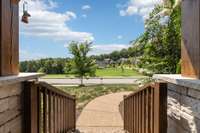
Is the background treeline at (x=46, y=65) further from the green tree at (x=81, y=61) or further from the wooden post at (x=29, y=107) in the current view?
the wooden post at (x=29, y=107)

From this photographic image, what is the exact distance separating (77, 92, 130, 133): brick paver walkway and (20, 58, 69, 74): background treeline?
15.2 m

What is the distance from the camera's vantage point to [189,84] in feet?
11.3

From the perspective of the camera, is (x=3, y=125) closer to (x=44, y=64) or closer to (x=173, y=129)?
(x=173, y=129)

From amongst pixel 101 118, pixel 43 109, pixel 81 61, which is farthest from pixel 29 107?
pixel 81 61

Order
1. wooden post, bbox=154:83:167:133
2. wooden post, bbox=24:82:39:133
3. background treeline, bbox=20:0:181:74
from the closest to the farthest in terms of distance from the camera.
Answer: wooden post, bbox=24:82:39:133 → wooden post, bbox=154:83:167:133 → background treeline, bbox=20:0:181:74

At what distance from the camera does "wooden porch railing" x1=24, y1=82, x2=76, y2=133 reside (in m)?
4.18

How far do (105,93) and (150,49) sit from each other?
7920 mm

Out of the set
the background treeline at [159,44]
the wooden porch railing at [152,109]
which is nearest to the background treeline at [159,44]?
the background treeline at [159,44]

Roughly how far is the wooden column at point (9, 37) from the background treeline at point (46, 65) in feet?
79.4

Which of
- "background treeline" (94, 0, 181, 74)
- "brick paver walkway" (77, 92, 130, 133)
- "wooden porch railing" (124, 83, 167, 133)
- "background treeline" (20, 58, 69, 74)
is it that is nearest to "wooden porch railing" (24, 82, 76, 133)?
"wooden porch railing" (124, 83, 167, 133)

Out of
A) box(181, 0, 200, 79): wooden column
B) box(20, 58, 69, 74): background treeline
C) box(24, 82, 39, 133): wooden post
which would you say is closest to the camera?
box(181, 0, 200, 79): wooden column

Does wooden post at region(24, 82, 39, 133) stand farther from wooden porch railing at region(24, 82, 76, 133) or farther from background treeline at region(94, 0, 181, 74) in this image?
background treeline at region(94, 0, 181, 74)

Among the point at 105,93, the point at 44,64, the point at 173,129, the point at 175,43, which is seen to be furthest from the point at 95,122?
the point at 44,64

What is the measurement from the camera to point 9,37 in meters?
4.02
